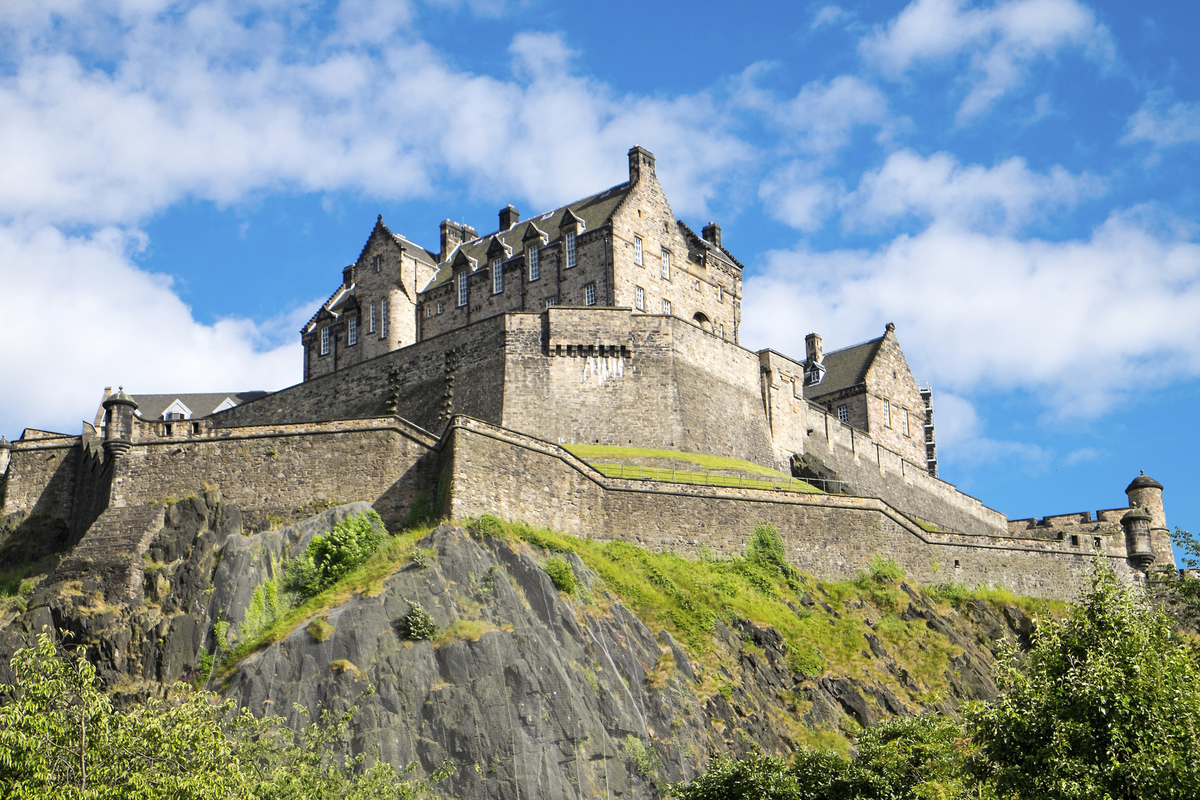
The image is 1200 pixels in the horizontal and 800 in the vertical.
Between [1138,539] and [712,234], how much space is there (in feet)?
98.5

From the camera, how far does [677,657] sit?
43.8 meters

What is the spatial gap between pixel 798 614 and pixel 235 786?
2758 centimetres

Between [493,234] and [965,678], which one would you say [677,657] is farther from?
[493,234]

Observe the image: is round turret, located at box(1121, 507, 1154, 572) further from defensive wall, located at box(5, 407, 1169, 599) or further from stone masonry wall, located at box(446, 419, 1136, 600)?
defensive wall, located at box(5, 407, 1169, 599)

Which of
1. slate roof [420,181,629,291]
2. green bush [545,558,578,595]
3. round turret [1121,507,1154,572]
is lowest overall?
green bush [545,558,578,595]

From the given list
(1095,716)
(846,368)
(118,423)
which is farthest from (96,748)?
(846,368)

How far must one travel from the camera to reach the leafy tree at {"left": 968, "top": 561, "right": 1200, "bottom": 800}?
2364 centimetres

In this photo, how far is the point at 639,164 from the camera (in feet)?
229

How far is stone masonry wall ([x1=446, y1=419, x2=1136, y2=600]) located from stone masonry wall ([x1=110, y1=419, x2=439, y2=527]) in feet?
7.91

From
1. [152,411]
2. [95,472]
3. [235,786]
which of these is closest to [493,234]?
[152,411]

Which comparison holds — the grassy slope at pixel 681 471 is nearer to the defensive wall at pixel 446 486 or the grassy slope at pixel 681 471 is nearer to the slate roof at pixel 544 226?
the defensive wall at pixel 446 486

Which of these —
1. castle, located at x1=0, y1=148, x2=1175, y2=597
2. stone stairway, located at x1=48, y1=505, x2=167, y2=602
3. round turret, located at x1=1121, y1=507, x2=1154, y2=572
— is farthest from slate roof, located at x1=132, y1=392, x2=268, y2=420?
round turret, located at x1=1121, y1=507, x2=1154, y2=572

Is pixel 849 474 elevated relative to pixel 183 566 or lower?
elevated

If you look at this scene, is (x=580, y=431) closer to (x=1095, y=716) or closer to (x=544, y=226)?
(x=544, y=226)
